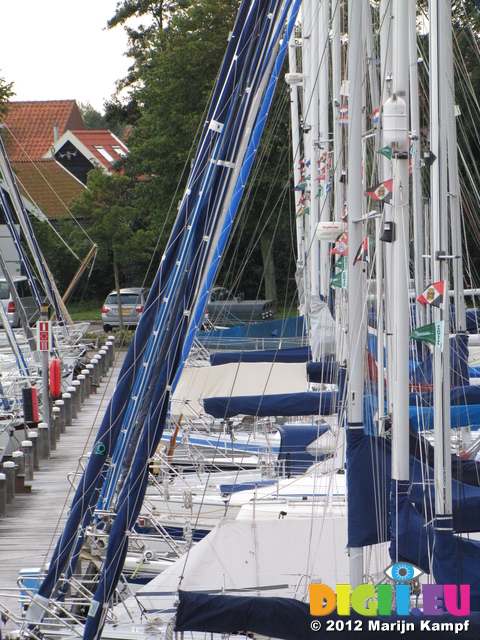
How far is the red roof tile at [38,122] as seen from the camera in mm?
53156

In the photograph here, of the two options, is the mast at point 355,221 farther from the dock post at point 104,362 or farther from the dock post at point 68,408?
the dock post at point 104,362

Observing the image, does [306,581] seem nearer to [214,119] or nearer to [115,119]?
[214,119]

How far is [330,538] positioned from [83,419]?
1241 centimetres

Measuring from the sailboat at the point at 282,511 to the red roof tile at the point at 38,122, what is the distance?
43.8 metres

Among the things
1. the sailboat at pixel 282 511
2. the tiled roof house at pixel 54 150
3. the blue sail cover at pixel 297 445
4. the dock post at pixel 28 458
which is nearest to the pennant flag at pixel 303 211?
the blue sail cover at pixel 297 445

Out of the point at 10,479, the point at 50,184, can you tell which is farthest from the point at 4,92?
the point at 10,479

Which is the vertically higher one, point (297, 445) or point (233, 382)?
point (233, 382)

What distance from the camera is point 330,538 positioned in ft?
29.9

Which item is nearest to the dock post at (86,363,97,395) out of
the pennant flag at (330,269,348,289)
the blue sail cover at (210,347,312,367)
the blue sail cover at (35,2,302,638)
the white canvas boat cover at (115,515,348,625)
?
the blue sail cover at (210,347,312,367)

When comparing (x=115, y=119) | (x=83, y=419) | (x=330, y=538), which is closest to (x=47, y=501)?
(x=83, y=419)

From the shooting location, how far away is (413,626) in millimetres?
6594

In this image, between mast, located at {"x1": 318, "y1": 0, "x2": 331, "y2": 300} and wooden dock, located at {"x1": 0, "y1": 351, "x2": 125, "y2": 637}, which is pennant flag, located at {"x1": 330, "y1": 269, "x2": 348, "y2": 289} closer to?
wooden dock, located at {"x1": 0, "y1": 351, "x2": 125, "y2": 637}

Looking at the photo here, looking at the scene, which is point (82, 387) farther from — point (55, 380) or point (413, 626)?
point (413, 626)

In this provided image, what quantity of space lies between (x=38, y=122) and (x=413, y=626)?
51972mm
